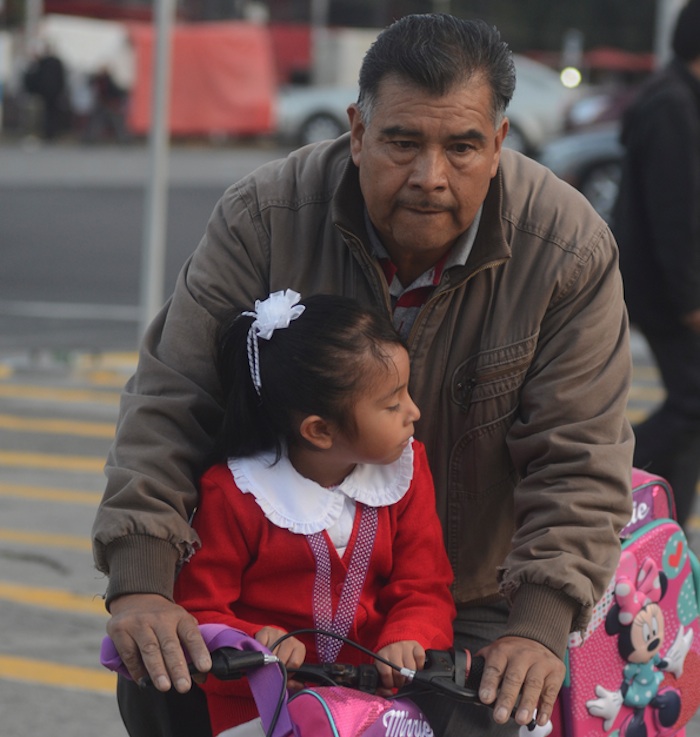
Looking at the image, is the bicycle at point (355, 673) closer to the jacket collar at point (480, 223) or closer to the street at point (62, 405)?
the jacket collar at point (480, 223)

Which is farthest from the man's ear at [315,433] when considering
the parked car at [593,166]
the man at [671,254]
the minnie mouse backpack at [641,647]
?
the parked car at [593,166]

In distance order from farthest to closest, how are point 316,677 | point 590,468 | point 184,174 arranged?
point 184,174 → point 590,468 → point 316,677

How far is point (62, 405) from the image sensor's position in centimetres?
855

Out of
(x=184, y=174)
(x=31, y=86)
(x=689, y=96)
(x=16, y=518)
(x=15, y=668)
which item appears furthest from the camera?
(x=31, y=86)

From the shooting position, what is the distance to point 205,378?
2777 mm

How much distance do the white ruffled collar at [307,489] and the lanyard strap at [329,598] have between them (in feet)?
0.12

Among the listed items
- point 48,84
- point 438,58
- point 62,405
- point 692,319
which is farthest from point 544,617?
point 48,84

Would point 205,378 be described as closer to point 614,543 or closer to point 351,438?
point 351,438

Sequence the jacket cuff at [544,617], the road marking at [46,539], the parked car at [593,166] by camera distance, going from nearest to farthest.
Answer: the jacket cuff at [544,617]
the road marking at [46,539]
the parked car at [593,166]

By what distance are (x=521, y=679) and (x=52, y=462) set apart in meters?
5.23

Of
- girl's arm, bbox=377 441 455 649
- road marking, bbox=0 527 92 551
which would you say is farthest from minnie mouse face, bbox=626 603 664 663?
road marking, bbox=0 527 92 551

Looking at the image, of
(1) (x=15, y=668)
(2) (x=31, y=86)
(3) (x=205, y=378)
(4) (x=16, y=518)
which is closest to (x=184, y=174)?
(2) (x=31, y=86)

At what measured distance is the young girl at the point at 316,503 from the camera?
8.40ft

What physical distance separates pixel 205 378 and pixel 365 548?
42cm
